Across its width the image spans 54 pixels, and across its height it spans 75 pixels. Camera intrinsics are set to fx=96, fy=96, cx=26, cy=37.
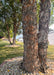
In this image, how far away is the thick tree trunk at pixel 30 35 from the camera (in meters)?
3.48

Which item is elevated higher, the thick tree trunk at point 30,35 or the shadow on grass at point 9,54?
the thick tree trunk at point 30,35

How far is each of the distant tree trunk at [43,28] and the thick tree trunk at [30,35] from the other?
0.26 metres

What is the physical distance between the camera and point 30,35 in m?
3.59

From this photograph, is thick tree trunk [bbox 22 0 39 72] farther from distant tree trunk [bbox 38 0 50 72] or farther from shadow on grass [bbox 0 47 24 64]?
shadow on grass [bbox 0 47 24 64]

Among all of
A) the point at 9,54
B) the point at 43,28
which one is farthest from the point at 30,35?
the point at 9,54

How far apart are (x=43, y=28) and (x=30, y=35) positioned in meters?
0.64

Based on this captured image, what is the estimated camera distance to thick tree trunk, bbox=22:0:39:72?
11.4 feet

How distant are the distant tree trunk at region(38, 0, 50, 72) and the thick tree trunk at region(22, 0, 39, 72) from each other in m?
0.26

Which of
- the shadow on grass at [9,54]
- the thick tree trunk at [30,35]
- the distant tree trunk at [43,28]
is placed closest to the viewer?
the thick tree trunk at [30,35]

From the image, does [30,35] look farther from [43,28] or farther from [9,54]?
[9,54]

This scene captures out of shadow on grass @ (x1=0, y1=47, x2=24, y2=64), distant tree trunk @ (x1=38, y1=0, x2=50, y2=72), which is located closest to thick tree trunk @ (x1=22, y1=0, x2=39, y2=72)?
distant tree trunk @ (x1=38, y1=0, x2=50, y2=72)

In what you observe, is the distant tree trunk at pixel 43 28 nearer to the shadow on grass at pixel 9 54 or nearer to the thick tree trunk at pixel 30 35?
the thick tree trunk at pixel 30 35

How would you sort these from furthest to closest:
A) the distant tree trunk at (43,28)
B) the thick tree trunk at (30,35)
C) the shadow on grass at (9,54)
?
the shadow on grass at (9,54) < the distant tree trunk at (43,28) < the thick tree trunk at (30,35)

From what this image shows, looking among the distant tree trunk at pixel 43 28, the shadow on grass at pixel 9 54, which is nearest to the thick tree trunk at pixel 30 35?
the distant tree trunk at pixel 43 28
